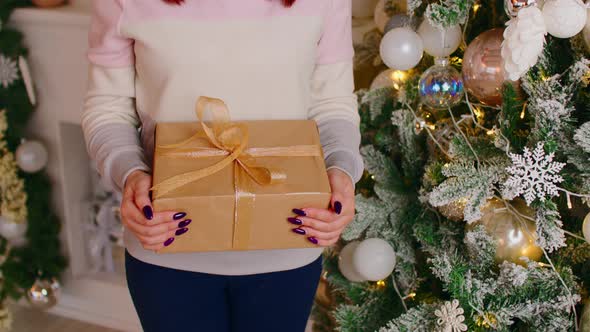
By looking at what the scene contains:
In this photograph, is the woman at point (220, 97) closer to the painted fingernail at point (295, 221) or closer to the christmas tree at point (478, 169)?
the painted fingernail at point (295, 221)

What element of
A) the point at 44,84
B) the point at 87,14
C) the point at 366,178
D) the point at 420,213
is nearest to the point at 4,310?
the point at 44,84

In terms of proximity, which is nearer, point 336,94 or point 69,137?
point 336,94

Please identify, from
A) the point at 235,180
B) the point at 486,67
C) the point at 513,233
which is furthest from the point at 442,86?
the point at 235,180

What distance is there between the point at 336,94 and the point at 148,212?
0.41 m

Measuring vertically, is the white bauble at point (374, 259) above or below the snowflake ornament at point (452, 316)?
below

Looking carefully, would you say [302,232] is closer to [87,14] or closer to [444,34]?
[444,34]

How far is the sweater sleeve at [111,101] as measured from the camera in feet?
3.43

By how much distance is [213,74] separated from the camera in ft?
3.38

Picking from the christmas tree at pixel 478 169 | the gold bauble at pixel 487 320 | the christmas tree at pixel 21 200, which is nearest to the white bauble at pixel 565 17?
the christmas tree at pixel 478 169

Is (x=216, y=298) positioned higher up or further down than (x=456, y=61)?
further down

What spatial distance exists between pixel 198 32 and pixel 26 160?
1.30 meters

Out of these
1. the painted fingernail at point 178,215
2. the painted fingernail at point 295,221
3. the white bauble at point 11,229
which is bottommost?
the white bauble at point 11,229

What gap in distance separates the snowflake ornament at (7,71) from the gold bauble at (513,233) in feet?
4.94

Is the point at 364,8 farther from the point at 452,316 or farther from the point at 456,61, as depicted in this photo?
the point at 452,316
